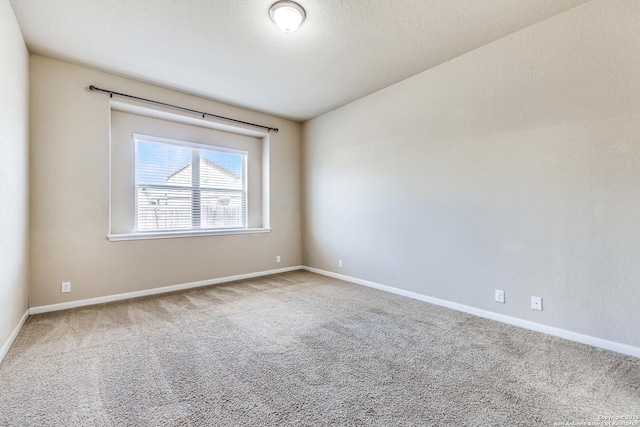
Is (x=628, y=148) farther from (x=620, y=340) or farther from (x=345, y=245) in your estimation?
(x=345, y=245)

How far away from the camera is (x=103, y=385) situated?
1.75m

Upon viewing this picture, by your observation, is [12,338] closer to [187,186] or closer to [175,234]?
[175,234]

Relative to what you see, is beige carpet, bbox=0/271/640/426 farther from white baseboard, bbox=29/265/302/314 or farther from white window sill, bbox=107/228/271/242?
white window sill, bbox=107/228/271/242

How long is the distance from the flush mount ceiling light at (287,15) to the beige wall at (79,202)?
7.23ft

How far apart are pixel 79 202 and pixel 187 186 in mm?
1309

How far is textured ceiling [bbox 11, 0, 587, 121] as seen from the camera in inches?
90.4

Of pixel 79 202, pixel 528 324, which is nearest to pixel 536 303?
pixel 528 324

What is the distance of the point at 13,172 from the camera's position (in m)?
2.38

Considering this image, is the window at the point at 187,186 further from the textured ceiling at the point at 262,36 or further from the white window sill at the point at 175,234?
the textured ceiling at the point at 262,36

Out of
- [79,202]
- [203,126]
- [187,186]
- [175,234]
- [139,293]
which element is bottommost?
[139,293]

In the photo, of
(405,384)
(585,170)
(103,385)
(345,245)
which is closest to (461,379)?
(405,384)

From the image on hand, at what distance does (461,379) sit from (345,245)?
2729 mm

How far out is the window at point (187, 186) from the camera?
386 cm

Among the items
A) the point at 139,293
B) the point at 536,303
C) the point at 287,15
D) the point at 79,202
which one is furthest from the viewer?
the point at 139,293
